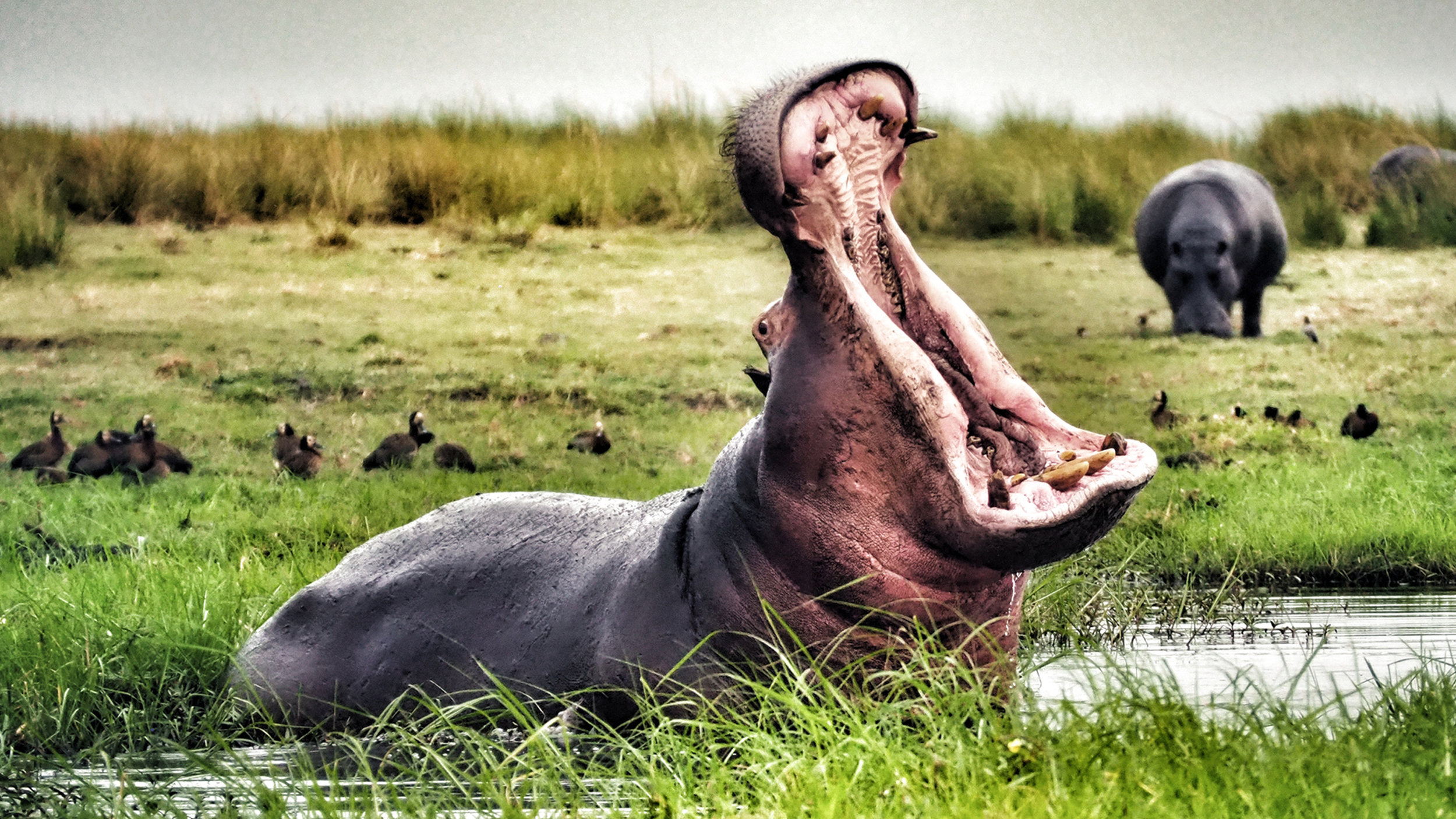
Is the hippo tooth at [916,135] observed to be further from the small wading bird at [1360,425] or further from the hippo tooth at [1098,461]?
the small wading bird at [1360,425]

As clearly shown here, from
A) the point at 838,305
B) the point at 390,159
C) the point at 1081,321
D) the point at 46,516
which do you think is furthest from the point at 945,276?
the point at 838,305

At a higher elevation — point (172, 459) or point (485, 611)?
point (485, 611)

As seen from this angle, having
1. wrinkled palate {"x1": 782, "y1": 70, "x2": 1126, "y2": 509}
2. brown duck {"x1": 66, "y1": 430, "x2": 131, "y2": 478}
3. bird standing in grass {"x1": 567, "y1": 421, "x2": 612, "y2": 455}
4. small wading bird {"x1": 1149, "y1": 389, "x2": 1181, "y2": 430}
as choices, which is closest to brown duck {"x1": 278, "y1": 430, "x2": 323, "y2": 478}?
brown duck {"x1": 66, "y1": 430, "x2": 131, "y2": 478}

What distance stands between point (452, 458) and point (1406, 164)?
11040 millimetres

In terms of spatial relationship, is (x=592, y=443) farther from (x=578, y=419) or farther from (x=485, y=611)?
(x=485, y=611)

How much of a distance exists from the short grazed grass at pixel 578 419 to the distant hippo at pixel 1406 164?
101cm

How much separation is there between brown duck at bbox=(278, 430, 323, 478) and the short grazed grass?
164mm

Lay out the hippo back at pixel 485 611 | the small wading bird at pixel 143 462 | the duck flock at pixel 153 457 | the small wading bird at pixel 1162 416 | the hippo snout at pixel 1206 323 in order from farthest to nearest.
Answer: the hippo snout at pixel 1206 323 → the small wading bird at pixel 1162 416 → the duck flock at pixel 153 457 → the small wading bird at pixel 143 462 → the hippo back at pixel 485 611

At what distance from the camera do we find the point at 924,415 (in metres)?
2.89

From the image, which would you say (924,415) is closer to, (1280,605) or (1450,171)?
(1280,605)

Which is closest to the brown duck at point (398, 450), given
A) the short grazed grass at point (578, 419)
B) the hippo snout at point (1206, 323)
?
the short grazed grass at point (578, 419)

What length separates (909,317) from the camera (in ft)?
9.95

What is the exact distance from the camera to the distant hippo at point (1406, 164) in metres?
16.1

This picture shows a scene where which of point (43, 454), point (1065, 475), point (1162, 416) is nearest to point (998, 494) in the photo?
point (1065, 475)
